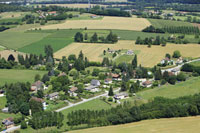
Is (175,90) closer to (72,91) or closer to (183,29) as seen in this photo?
(72,91)

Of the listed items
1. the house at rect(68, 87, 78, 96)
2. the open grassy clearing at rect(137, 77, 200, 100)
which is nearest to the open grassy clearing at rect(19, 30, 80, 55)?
the house at rect(68, 87, 78, 96)

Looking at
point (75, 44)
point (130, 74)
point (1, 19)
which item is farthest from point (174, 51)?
point (1, 19)

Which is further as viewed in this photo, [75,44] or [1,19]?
[1,19]

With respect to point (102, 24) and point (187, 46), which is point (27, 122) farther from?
point (102, 24)

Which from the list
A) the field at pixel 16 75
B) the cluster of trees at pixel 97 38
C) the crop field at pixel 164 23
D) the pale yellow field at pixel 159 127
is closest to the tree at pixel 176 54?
the cluster of trees at pixel 97 38

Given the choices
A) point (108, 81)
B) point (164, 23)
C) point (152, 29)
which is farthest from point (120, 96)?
point (164, 23)

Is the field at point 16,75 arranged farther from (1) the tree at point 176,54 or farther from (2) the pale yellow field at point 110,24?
(2) the pale yellow field at point 110,24
